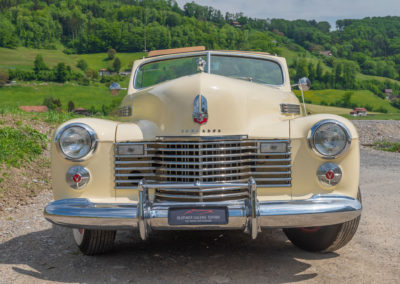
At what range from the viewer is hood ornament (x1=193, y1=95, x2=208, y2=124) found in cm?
329

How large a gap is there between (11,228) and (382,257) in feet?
13.0

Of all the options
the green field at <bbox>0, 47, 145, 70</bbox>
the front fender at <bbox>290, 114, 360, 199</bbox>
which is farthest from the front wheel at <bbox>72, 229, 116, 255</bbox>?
the green field at <bbox>0, 47, 145, 70</bbox>

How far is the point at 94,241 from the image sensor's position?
3660 mm

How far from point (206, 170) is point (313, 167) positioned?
86 centimetres

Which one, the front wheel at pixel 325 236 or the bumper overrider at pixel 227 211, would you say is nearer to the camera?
the bumper overrider at pixel 227 211

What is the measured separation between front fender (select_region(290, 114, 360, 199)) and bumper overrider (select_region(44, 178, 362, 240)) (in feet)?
0.40

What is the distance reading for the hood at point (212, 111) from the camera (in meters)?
3.35

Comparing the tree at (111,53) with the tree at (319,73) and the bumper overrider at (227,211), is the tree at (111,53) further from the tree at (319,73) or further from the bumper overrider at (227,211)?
the bumper overrider at (227,211)

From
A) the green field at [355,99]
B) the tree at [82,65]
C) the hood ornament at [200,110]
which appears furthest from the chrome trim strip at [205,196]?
the tree at [82,65]

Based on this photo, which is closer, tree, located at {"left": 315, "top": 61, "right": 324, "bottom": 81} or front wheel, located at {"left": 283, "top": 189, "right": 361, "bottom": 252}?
front wheel, located at {"left": 283, "top": 189, "right": 361, "bottom": 252}

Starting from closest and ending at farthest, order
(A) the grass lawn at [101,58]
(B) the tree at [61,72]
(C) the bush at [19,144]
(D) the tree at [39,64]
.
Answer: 1. (C) the bush at [19,144]
2. (D) the tree at [39,64]
3. (A) the grass lawn at [101,58]
4. (B) the tree at [61,72]

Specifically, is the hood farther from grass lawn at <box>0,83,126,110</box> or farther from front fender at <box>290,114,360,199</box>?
grass lawn at <box>0,83,126,110</box>

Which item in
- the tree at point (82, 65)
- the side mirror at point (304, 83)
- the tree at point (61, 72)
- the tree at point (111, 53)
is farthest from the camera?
the tree at point (111, 53)

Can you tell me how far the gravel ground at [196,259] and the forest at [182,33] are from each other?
5707 centimetres
